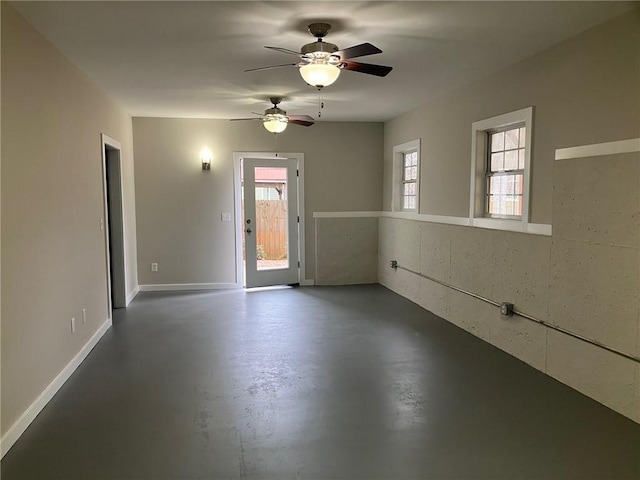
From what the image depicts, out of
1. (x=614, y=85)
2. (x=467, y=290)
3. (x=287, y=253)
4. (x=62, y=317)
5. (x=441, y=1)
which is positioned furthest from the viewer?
(x=287, y=253)

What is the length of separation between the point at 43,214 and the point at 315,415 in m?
2.30

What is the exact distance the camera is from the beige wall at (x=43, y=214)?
279 cm

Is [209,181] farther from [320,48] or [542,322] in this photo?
[542,322]

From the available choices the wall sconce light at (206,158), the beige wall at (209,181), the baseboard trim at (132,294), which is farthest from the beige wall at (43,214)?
the wall sconce light at (206,158)

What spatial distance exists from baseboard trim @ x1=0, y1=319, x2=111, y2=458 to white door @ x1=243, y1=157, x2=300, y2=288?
3.08 meters

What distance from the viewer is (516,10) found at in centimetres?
298

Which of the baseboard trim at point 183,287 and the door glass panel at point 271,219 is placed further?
the door glass panel at point 271,219

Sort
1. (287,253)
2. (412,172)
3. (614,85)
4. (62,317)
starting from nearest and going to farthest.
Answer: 1. (614,85)
2. (62,317)
3. (412,172)
4. (287,253)

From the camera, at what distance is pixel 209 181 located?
23.7ft

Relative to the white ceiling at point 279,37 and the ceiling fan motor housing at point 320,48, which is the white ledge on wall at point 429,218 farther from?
the ceiling fan motor housing at point 320,48

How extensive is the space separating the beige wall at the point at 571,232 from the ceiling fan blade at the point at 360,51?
161 centimetres

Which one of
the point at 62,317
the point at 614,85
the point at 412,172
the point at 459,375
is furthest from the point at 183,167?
the point at 614,85

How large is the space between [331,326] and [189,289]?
297 cm

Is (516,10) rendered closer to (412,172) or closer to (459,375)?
(459,375)
